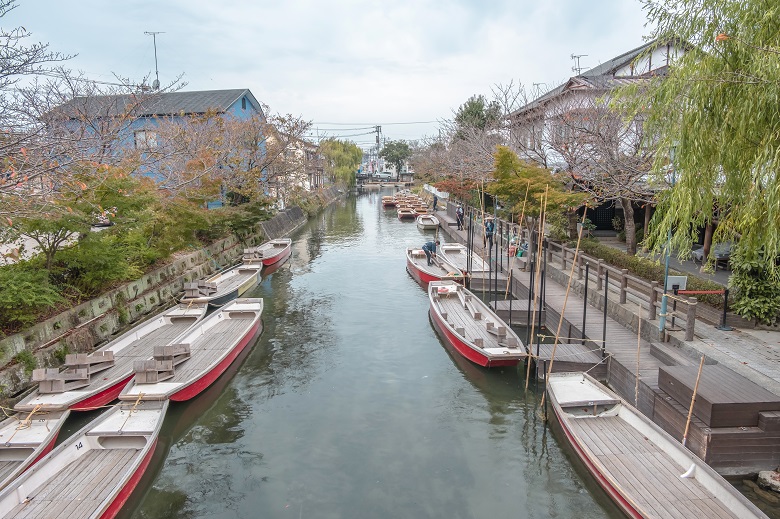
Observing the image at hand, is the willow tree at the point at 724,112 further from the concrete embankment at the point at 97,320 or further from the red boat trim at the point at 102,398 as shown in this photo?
the concrete embankment at the point at 97,320

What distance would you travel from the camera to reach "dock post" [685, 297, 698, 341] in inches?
468

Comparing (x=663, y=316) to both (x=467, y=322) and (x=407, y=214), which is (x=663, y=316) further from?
(x=407, y=214)

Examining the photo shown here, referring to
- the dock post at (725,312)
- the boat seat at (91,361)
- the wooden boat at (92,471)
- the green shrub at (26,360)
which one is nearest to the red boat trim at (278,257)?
the boat seat at (91,361)

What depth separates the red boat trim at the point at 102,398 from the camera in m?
11.4

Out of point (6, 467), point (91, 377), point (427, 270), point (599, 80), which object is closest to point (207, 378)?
point (91, 377)

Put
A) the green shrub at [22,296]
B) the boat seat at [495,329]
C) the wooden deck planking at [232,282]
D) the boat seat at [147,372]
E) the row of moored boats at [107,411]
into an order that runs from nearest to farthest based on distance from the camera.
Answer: the row of moored boats at [107,411] → the boat seat at [147,372] → the green shrub at [22,296] → the boat seat at [495,329] → the wooden deck planking at [232,282]

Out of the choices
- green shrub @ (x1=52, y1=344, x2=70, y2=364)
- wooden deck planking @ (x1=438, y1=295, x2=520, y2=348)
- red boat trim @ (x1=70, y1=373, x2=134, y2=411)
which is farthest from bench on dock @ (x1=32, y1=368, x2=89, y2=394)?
wooden deck planking @ (x1=438, y1=295, x2=520, y2=348)

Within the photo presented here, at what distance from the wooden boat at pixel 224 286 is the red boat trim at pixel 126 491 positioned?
1020cm

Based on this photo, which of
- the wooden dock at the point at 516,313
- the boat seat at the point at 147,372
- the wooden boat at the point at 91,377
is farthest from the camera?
the wooden dock at the point at 516,313

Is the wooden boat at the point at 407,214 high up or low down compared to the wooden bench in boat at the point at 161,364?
up

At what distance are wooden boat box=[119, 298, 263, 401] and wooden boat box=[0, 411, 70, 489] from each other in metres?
1.37

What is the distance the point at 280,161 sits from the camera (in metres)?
34.9

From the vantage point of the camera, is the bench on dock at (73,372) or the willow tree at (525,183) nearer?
the bench on dock at (73,372)

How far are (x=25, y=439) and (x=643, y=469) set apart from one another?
37.0ft
